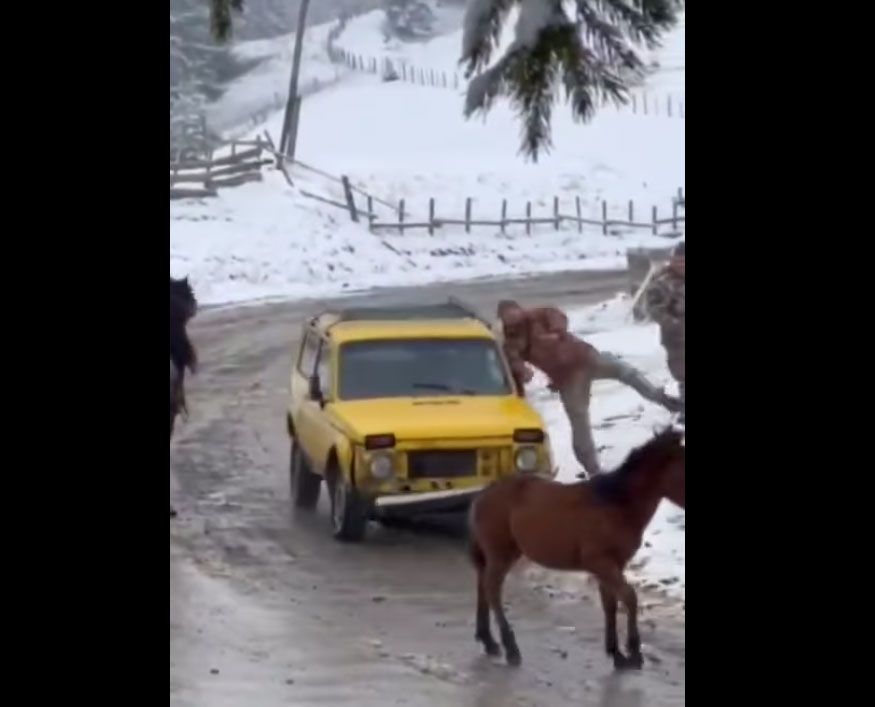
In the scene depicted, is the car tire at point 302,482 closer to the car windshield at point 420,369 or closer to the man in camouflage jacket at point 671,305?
the car windshield at point 420,369

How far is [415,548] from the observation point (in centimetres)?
236

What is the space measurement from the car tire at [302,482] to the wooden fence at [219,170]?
0.44 m

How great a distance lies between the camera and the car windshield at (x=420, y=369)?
2.41 m

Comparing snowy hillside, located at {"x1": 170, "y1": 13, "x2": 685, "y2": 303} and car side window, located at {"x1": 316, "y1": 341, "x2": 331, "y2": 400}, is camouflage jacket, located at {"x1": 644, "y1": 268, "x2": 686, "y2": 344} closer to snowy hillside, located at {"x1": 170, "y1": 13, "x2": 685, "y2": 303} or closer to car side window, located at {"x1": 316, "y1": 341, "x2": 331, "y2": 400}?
snowy hillside, located at {"x1": 170, "y1": 13, "x2": 685, "y2": 303}

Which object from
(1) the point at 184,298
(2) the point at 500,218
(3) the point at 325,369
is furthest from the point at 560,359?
(1) the point at 184,298

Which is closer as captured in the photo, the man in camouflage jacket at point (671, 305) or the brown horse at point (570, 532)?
the brown horse at point (570, 532)

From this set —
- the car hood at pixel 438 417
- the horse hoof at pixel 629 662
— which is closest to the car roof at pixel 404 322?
the car hood at pixel 438 417

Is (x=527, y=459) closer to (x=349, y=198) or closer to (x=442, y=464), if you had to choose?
(x=442, y=464)

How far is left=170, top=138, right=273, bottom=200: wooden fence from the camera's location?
A: 2.42 metres

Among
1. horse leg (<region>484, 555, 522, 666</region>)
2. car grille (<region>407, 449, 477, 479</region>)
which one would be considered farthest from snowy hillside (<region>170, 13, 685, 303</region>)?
horse leg (<region>484, 555, 522, 666</region>)
